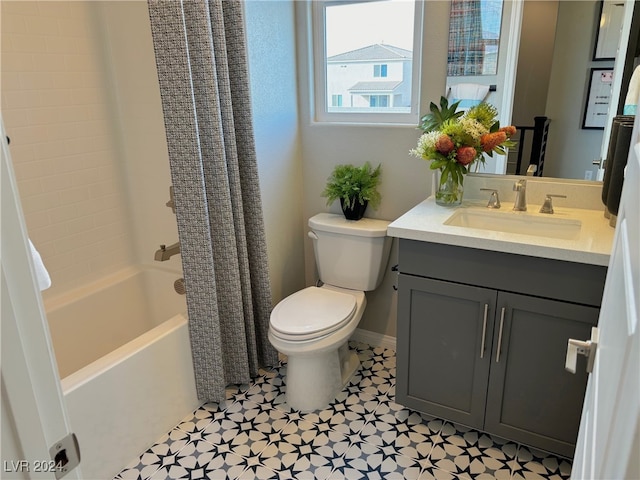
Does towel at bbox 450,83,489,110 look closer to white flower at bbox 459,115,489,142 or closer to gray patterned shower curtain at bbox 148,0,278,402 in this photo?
white flower at bbox 459,115,489,142

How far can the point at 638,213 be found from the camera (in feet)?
2.16

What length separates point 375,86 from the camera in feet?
8.04

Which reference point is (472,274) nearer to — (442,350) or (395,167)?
(442,350)

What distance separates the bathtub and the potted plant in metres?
0.96

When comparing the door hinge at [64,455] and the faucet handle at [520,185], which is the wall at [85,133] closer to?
the faucet handle at [520,185]

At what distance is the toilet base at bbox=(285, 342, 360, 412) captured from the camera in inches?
85.8

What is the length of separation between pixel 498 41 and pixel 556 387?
144 cm

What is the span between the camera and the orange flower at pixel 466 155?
6.36ft

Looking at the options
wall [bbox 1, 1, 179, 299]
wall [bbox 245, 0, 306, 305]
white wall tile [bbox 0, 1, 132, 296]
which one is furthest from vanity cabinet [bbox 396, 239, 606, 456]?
white wall tile [bbox 0, 1, 132, 296]

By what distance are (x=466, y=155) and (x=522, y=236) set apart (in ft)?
1.42

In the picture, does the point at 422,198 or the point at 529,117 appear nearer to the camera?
the point at 529,117

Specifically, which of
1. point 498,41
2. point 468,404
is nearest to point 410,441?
point 468,404

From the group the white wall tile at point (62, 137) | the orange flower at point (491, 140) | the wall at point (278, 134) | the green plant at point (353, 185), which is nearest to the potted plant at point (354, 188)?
the green plant at point (353, 185)

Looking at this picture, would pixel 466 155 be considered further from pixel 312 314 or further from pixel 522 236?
pixel 312 314
